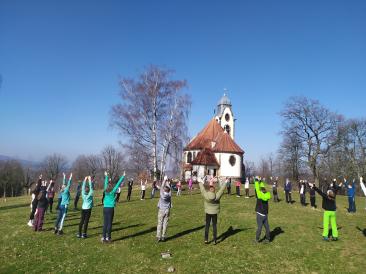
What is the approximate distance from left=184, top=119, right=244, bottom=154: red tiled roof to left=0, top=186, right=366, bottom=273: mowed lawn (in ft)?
102

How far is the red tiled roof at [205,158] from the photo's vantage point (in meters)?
46.0

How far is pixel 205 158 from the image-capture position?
46344mm

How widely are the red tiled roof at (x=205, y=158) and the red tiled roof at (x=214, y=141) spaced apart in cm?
86

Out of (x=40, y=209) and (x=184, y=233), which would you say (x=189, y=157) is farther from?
(x=40, y=209)

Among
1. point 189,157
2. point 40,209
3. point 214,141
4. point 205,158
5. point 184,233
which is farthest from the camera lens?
Result: point 189,157

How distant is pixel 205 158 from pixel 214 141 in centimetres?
405

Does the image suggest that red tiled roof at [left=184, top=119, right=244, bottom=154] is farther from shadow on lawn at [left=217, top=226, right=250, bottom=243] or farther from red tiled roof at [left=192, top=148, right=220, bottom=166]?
shadow on lawn at [left=217, top=226, right=250, bottom=243]

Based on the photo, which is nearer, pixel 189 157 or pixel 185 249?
pixel 185 249

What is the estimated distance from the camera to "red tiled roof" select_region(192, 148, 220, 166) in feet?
151

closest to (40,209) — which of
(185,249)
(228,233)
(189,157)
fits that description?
(185,249)

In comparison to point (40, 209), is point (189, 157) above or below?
above

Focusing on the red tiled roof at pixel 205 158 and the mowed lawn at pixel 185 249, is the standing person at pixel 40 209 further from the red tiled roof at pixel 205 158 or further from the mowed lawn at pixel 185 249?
the red tiled roof at pixel 205 158

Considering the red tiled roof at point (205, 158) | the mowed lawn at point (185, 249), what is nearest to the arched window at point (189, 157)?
the red tiled roof at point (205, 158)

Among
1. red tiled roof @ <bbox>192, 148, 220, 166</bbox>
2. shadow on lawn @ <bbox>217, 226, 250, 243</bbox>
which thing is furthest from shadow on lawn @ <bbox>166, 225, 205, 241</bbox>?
red tiled roof @ <bbox>192, 148, 220, 166</bbox>
